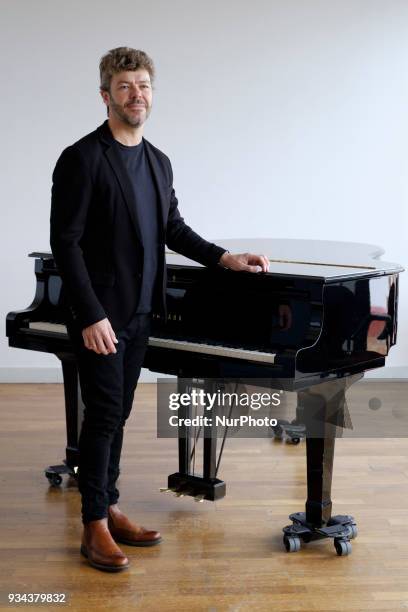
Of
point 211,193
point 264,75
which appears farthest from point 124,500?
point 264,75

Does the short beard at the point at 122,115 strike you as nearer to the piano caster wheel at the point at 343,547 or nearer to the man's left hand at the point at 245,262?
the man's left hand at the point at 245,262

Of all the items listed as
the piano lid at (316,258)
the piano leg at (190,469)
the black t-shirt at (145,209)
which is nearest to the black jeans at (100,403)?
the black t-shirt at (145,209)

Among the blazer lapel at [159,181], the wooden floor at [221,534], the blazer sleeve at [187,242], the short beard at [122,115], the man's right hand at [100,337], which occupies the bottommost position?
Result: the wooden floor at [221,534]

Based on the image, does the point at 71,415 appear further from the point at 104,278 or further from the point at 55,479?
the point at 104,278

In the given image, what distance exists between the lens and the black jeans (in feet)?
10.6

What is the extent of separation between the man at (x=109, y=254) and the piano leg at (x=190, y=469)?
1.37 feet

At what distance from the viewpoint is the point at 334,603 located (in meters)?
3.14

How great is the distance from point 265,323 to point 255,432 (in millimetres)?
1826

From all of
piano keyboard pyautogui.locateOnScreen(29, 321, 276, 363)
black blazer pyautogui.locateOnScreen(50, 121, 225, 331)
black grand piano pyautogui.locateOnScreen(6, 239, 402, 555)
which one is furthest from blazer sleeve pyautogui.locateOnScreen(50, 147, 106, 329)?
piano keyboard pyautogui.locateOnScreen(29, 321, 276, 363)

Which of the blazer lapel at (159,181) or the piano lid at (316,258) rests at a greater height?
the blazer lapel at (159,181)

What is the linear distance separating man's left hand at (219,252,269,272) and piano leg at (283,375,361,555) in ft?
1.50

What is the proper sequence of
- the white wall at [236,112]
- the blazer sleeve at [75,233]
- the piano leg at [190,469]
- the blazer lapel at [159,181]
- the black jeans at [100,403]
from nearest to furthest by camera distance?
1. the blazer sleeve at [75,233]
2. the black jeans at [100,403]
3. the blazer lapel at [159,181]
4. the piano leg at [190,469]
5. the white wall at [236,112]

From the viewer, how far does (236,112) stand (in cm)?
646

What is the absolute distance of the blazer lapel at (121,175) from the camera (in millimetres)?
3180
